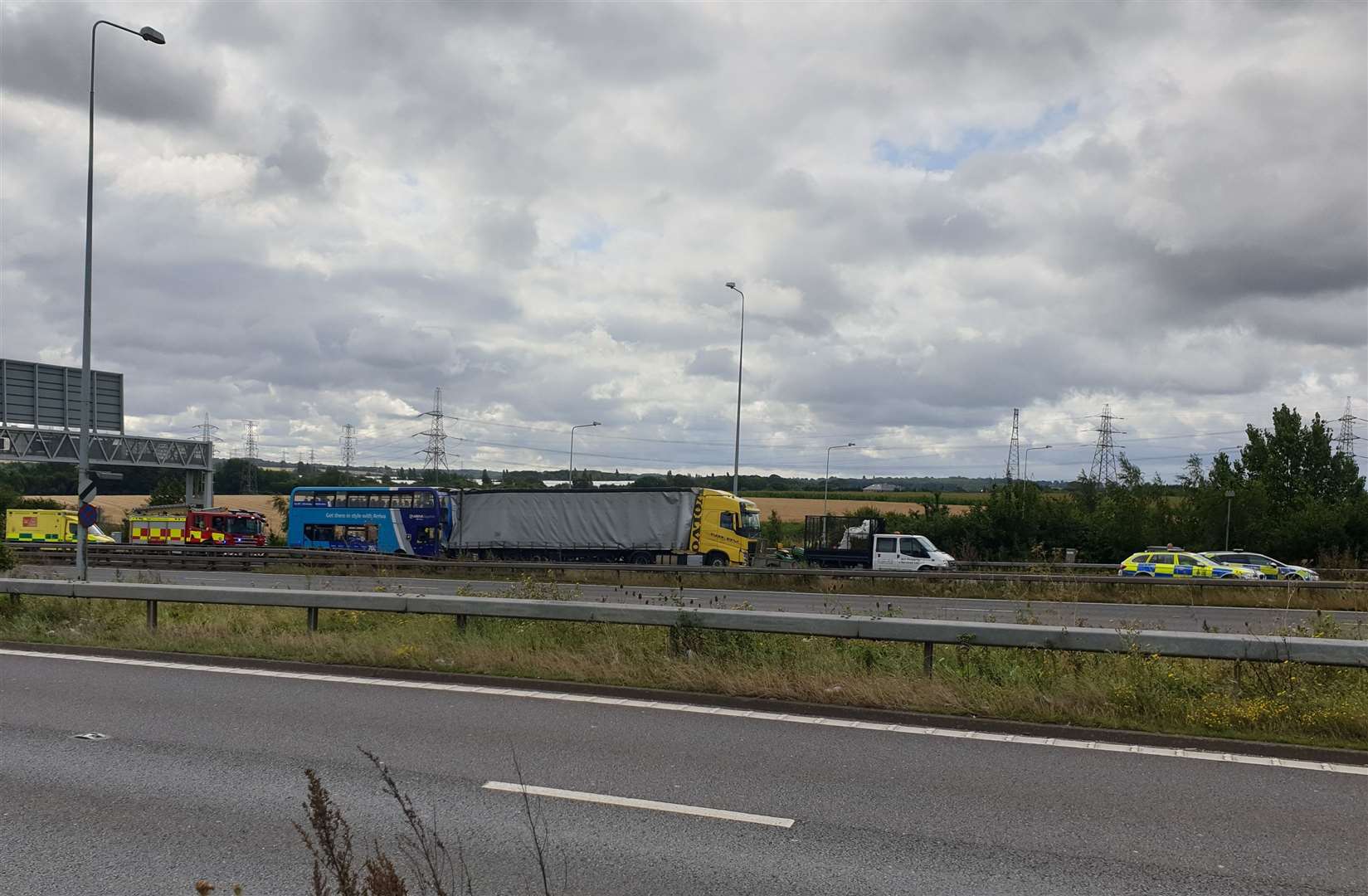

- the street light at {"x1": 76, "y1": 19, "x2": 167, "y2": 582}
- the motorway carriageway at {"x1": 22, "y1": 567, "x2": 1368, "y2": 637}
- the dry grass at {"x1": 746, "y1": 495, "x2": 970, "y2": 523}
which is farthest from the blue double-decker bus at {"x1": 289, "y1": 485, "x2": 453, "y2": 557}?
the dry grass at {"x1": 746, "y1": 495, "x2": 970, "y2": 523}

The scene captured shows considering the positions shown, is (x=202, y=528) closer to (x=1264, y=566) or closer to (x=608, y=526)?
(x=608, y=526)

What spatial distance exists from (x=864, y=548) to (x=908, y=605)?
14.8 m

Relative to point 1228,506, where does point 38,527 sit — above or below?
below

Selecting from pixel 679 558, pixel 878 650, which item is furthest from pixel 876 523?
pixel 878 650

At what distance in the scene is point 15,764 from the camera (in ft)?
23.1

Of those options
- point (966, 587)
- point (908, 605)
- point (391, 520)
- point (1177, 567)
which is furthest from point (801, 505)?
point (908, 605)

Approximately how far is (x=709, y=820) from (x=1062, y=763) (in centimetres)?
272

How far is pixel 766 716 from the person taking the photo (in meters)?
8.56

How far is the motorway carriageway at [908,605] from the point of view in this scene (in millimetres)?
17875

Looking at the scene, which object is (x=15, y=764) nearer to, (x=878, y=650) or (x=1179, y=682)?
(x=878, y=650)

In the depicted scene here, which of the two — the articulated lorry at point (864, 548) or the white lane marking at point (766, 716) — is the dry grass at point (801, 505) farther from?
the white lane marking at point (766, 716)

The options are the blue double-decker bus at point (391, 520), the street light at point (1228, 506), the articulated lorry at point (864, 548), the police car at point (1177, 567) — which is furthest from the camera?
the street light at point (1228, 506)

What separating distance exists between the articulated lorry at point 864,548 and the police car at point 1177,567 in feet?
19.3

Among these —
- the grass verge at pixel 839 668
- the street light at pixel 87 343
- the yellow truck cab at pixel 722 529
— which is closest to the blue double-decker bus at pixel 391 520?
the yellow truck cab at pixel 722 529
